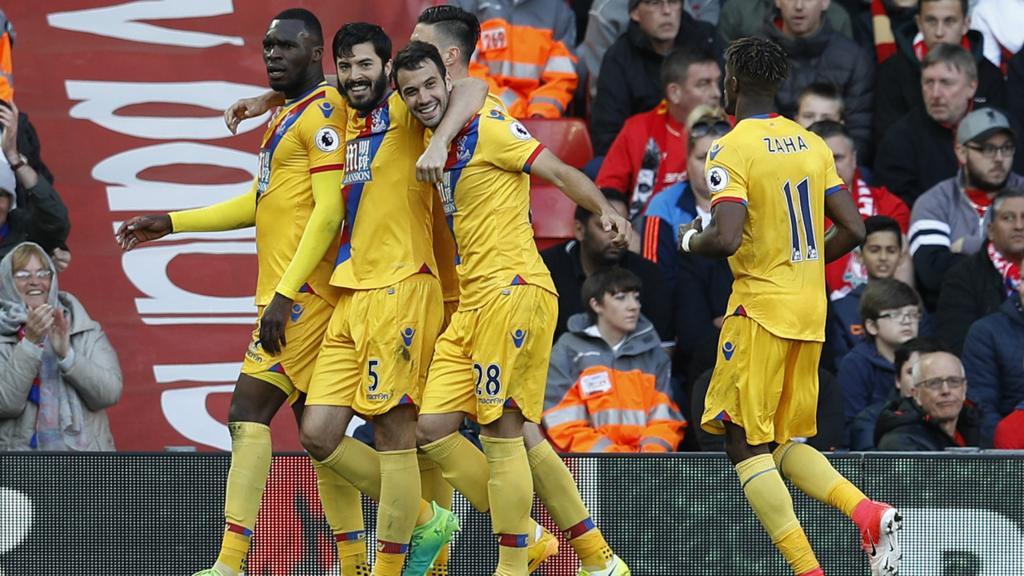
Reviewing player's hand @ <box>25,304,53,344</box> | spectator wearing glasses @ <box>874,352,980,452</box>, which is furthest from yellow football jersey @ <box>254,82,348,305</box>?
spectator wearing glasses @ <box>874,352,980,452</box>

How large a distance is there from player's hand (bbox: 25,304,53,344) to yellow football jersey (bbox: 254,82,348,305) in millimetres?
1661

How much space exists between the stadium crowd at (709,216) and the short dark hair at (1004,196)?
1 centimetres

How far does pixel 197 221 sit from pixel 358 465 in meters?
1.28

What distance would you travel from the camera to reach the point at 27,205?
10.1 meters

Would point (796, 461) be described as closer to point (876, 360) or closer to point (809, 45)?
point (876, 360)

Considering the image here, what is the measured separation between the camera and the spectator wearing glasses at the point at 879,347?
32.2 ft

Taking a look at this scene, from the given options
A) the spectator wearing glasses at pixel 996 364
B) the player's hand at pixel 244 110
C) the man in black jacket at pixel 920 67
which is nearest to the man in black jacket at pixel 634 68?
the man in black jacket at pixel 920 67

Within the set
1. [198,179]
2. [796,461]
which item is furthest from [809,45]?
[796,461]

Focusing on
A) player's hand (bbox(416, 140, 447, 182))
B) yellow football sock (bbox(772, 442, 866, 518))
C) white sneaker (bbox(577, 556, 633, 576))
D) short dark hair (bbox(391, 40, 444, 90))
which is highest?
short dark hair (bbox(391, 40, 444, 90))

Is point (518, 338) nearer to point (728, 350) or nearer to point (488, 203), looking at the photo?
point (488, 203)

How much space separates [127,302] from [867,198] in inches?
162

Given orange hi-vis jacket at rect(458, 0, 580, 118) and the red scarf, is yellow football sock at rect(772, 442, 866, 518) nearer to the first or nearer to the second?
the red scarf

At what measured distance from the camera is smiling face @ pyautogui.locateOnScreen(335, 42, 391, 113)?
7.52 m

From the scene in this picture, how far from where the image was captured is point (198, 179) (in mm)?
10750
